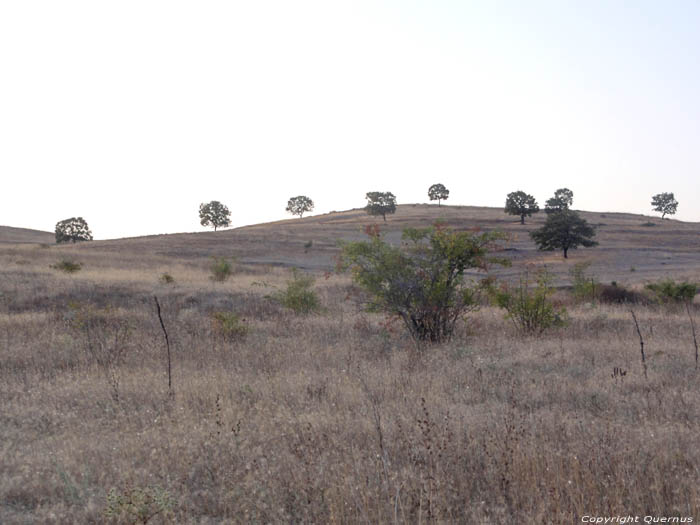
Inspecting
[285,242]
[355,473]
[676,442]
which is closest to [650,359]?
[676,442]

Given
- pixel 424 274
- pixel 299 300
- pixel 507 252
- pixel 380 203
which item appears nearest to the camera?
pixel 424 274

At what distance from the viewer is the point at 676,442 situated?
4.93 metres

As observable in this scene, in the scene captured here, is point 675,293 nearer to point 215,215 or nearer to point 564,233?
point 564,233

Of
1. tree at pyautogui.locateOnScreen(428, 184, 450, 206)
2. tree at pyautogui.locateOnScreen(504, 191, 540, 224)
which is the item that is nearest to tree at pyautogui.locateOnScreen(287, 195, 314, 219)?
tree at pyautogui.locateOnScreen(428, 184, 450, 206)

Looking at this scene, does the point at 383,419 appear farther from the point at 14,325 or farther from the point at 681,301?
the point at 681,301

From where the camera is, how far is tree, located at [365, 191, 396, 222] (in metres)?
89.6

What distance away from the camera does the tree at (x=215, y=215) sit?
92.0 meters

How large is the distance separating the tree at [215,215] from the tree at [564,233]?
55.1 meters

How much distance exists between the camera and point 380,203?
298 feet

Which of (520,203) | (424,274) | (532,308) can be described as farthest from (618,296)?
(520,203)

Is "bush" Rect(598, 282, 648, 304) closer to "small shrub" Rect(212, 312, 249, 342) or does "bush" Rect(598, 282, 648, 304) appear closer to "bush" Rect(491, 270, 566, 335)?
"bush" Rect(491, 270, 566, 335)

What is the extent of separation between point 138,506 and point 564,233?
52386 mm

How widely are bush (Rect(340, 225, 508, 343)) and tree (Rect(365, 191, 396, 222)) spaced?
76809 millimetres

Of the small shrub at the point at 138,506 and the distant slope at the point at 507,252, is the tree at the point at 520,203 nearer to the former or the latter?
the distant slope at the point at 507,252
